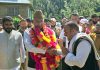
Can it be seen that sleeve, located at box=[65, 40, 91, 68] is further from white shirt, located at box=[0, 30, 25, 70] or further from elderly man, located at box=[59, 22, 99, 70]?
white shirt, located at box=[0, 30, 25, 70]

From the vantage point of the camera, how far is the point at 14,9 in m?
55.4

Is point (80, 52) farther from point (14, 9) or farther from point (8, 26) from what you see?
point (14, 9)

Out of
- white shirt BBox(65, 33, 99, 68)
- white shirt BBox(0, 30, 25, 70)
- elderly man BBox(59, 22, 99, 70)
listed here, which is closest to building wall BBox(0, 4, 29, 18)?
white shirt BBox(0, 30, 25, 70)

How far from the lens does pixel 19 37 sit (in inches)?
384

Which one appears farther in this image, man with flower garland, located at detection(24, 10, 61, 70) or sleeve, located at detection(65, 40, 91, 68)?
man with flower garland, located at detection(24, 10, 61, 70)

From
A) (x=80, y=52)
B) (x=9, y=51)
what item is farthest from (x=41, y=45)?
(x=80, y=52)

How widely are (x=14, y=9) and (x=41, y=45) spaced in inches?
1825

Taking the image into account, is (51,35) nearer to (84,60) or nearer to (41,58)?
(41,58)

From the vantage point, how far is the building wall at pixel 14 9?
54281 millimetres

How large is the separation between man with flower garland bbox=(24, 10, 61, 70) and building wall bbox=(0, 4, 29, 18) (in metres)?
44.6

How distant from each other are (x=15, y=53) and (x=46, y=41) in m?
0.78

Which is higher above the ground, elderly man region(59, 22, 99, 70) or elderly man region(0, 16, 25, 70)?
elderly man region(59, 22, 99, 70)

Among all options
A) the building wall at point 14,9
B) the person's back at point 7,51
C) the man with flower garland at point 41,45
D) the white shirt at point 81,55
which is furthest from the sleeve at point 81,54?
the building wall at point 14,9

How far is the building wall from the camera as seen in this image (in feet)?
178
